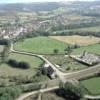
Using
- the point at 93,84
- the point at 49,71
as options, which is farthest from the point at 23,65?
the point at 93,84

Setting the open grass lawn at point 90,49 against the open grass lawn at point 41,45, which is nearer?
the open grass lawn at point 90,49

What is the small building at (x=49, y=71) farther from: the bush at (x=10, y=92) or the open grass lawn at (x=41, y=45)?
the open grass lawn at (x=41, y=45)

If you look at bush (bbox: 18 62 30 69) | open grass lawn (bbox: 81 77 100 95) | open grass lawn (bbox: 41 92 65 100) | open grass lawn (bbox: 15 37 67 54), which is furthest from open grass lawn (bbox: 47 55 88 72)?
open grass lawn (bbox: 41 92 65 100)

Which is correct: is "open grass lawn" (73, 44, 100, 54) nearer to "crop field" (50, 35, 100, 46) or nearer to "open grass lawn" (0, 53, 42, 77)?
"crop field" (50, 35, 100, 46)

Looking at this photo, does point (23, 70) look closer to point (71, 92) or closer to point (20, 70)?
point (20, 70)

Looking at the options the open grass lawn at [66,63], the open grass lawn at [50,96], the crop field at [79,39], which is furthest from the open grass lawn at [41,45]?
the open grass lawn at [50,96]

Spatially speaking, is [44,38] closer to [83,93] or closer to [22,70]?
[22,70]
